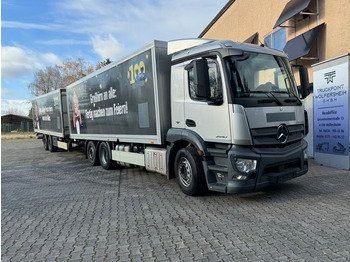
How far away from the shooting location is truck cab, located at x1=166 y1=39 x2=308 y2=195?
15.2 feet

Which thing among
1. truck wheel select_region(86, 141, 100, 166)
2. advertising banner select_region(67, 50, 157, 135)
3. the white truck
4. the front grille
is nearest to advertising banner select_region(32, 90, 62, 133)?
advertising banner select_region(67, 50, 157, 135)

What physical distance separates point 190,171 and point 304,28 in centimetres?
830

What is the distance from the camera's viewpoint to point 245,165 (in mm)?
4637

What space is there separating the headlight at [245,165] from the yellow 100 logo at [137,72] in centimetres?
324

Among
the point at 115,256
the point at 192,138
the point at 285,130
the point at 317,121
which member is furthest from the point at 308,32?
the point at 115,256

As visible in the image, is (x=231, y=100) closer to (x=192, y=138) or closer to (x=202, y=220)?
(x=192, y=138)

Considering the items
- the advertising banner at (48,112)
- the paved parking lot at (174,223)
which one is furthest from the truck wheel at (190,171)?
the advertising banner at (48,112)

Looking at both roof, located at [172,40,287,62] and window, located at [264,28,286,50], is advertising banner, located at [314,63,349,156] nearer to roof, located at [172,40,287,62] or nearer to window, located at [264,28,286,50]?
roof, located at [172,40,287,62]

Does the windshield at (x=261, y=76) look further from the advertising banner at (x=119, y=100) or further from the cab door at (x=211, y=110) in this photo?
the advertising banner at (x=119, y=100)

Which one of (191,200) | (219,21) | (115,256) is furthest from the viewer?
(219,21)

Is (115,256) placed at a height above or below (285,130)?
below

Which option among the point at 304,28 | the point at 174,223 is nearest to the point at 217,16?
the point at 304,28

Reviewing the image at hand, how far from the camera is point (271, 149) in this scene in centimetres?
483

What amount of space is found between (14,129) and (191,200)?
174 ft
